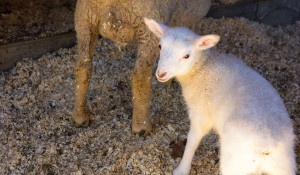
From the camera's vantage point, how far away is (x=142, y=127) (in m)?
3.49

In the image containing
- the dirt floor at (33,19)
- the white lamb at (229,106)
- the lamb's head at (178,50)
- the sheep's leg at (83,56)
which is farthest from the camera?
the dirt floor at (33,19)

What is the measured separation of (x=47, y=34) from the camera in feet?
15.2

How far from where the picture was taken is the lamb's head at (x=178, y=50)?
2.57 m

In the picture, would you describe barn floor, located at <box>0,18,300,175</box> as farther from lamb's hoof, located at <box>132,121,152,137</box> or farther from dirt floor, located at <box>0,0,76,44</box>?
dirt floor, located at <box>0,0,76,44</box>

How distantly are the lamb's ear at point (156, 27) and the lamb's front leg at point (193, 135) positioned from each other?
0.79 m

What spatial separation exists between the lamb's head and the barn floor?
1064mm

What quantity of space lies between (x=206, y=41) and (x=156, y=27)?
1.59 feet

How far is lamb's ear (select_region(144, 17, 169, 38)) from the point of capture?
9.24 feet

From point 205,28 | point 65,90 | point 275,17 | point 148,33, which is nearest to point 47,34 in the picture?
point 65,90

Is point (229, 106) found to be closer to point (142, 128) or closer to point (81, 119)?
point (142, 128)

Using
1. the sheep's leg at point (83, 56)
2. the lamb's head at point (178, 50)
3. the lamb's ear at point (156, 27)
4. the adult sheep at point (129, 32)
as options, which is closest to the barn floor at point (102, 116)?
the adult sheep at point (129, 32)

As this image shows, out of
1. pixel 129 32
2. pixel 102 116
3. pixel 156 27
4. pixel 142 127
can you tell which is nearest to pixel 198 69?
pixel 156 27

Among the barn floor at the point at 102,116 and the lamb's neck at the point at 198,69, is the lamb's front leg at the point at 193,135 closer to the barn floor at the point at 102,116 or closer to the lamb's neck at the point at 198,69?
the barn floor at the point at 102,116

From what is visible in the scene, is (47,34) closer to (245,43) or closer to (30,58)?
(30,58)
